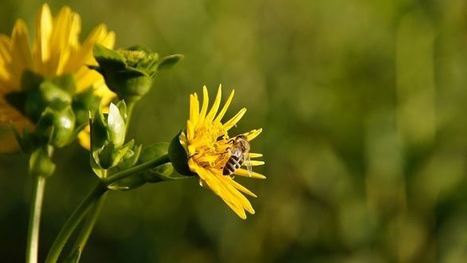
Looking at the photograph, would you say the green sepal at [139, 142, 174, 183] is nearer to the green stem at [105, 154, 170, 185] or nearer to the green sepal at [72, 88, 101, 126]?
the green stem at [105, 154, 170, 185]

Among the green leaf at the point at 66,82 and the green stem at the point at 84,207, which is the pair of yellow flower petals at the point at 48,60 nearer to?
the green leaf at the point at 66,82

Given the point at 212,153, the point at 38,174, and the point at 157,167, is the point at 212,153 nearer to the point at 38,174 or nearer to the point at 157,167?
the point at 157,167

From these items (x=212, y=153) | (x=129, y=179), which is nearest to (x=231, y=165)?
(x=212, y=153)

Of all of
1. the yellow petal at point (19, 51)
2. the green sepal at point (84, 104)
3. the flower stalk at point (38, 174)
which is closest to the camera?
the flower stalk at point (38, 174)

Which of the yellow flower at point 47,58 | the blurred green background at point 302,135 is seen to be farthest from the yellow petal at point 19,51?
the blurred green background at point 302,135

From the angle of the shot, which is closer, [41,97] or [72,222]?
[72,222]

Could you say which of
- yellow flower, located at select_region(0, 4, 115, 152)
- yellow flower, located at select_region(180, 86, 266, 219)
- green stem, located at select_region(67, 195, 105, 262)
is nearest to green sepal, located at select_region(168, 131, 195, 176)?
yellow flower, located at select_region(180, 86, 266, 219)

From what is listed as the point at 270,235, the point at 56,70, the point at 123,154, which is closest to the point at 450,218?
the point at 270,235
